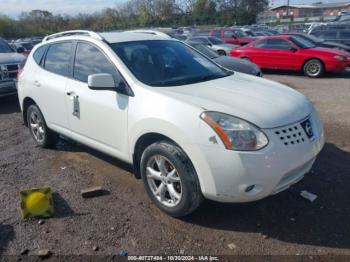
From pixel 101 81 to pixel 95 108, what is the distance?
51cm

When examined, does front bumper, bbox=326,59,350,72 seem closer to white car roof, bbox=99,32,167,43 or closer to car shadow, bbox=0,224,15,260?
white car roof, bbox=99,32,167,43

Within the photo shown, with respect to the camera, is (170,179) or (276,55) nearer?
(170,179)

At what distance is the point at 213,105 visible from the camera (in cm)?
311

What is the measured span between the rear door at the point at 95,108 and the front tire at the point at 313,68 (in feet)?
32.3

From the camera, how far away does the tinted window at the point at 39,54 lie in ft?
17.0

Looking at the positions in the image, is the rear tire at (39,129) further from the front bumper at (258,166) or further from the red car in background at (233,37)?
the red car in background at (233,37)

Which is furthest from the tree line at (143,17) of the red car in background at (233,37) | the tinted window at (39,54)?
the tinted window at (39,54)

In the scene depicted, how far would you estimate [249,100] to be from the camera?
3277 millimetres

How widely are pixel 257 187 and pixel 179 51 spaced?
222 centimetres

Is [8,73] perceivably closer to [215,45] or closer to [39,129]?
[39,129]

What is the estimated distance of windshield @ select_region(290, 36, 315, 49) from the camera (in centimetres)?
1250

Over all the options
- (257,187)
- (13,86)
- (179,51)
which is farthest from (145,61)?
(13,86)

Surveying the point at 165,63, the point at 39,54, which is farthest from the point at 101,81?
the point at 39,54

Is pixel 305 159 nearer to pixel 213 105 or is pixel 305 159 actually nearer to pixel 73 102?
pixel 213 105
